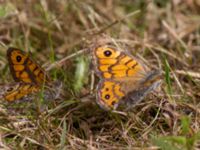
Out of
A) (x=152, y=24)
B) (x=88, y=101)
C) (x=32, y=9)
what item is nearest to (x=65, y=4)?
(x=32, y=9)

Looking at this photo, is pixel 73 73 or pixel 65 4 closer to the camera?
pixel 73 73

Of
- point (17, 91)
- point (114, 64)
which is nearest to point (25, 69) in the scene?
point (17, 91)

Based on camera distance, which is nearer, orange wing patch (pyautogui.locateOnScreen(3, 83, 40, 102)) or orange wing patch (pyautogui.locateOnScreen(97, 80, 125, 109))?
orange wing patch (pyautogui.locateOnScreen(97, 80, 125, 109))

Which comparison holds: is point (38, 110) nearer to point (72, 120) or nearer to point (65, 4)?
point (72, 120)

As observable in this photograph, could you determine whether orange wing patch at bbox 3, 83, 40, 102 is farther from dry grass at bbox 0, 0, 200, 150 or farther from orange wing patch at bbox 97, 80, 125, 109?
orange wing patch at bbox 97, 80, 125, 109

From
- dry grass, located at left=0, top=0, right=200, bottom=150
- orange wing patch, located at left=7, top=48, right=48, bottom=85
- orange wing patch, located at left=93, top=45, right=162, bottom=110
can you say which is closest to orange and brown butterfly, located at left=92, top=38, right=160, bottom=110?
orange wing patch, located at left=93, top=45, right=162, bottom=110

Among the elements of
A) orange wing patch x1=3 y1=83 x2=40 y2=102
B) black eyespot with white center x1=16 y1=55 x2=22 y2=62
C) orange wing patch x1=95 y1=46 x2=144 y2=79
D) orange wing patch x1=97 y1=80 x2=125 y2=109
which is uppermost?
black eyespot with white center x1=16 y1=55 x2=22 y2=62

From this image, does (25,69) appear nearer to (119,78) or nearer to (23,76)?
(23,76)
